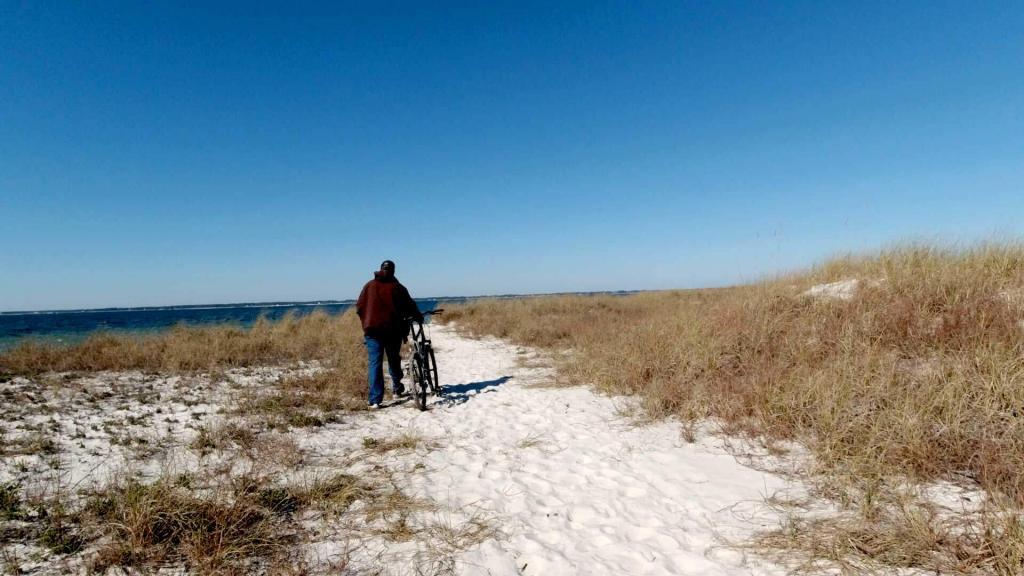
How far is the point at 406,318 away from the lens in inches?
264

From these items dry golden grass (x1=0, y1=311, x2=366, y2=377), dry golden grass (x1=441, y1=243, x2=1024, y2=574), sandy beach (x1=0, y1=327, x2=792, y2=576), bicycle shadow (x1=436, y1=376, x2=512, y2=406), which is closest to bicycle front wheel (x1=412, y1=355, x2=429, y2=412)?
sandy beach (x1=0, y1=327, x2=792, y2=576)

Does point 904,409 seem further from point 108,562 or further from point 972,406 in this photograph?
point 108,562

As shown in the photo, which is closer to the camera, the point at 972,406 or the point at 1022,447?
the point at 1022,447

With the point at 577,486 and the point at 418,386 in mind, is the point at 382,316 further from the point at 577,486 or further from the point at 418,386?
the point at 577,486

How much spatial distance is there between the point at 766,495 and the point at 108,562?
460 cm

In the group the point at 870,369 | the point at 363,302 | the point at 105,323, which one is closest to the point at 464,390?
the point at 363,302

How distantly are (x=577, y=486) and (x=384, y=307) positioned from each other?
13.1 ft

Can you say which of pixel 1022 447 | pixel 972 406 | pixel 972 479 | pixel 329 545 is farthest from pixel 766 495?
pixel 329 545

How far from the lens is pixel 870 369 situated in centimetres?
505

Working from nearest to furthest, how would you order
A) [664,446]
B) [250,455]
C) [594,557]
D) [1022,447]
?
[594,557] < [1022,447] < [250,455] < [664,446]

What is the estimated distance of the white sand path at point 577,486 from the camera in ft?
9.08

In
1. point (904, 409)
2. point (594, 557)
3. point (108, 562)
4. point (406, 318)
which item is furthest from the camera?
point (406, 318)

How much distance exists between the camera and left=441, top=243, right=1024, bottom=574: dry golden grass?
3.49 metres

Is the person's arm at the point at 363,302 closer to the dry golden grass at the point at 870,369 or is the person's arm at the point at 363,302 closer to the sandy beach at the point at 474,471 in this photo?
the sandy beach at the point at 474,471
